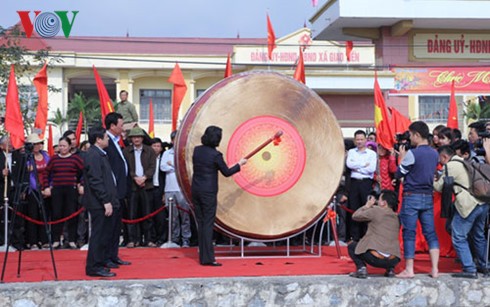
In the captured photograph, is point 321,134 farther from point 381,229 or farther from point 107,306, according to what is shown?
point 107,306

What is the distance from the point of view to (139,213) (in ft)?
38.8

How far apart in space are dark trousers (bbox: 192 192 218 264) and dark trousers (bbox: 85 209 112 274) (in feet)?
3.82

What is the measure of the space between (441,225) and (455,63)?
14.1 m

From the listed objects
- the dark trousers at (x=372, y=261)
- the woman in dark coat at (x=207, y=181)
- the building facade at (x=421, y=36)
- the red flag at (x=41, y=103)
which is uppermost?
the building facade at (x=421, y=36)

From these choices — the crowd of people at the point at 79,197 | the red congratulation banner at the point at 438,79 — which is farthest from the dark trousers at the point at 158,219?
the red congratulation banner at the point at 438,79

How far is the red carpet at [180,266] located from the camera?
329 inches

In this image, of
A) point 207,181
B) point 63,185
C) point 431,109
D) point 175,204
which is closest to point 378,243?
point 207,181

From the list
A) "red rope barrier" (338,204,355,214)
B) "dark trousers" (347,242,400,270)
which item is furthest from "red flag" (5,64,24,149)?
"dark trousers" (347,242,400,270)

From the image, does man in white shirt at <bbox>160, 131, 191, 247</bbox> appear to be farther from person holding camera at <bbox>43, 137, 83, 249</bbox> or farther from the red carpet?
person holding camera at <bbox>43, 137, 83, 249</bbox>

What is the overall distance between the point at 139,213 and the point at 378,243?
15.8ft

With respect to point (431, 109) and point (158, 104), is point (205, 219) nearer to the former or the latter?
point (431, 109)

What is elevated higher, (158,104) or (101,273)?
(158,104)

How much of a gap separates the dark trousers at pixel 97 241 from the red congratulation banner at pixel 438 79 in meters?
Answer: 16.1

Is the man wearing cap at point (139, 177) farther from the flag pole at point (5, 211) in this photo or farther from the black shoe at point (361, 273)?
the black shoe at point (361, 273)
